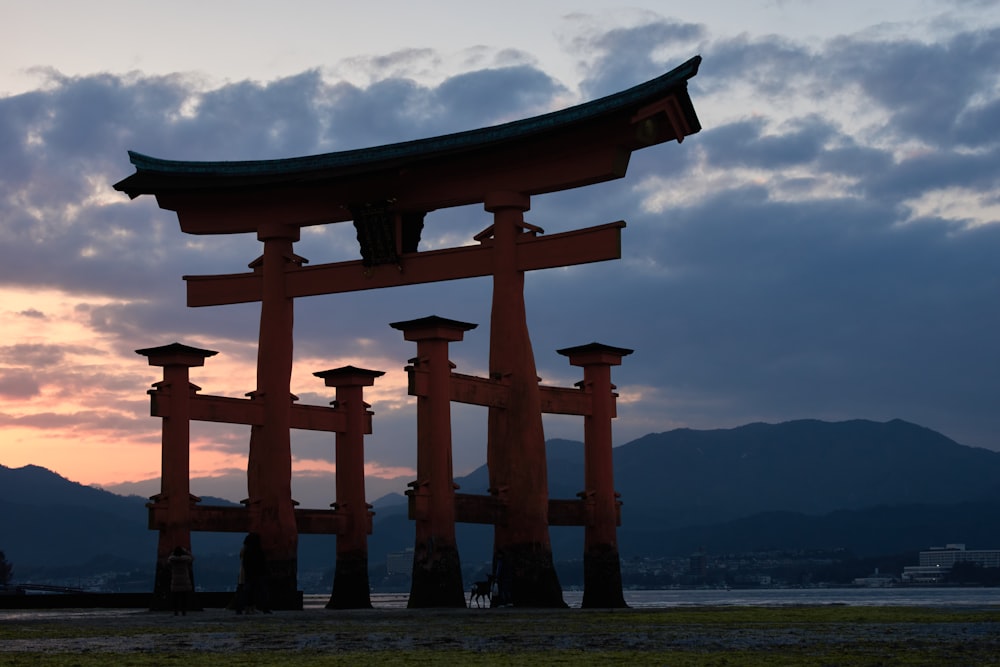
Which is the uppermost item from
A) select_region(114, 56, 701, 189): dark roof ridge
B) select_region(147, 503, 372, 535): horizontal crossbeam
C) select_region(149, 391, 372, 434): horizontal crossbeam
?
select_region(114, 56, 701, 189): dark roof ridge

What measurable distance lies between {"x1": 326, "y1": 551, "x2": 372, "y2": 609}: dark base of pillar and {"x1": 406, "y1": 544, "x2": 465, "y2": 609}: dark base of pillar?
562 cm

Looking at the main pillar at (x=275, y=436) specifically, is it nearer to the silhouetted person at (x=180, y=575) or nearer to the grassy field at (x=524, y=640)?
the silhouetted person at (x=180, y=575)

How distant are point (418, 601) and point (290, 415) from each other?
6.64 meters

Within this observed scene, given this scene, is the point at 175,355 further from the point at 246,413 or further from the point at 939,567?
the point at 939,567

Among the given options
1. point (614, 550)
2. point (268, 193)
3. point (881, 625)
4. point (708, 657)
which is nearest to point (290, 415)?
point (268, 193)

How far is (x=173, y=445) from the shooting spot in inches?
1105

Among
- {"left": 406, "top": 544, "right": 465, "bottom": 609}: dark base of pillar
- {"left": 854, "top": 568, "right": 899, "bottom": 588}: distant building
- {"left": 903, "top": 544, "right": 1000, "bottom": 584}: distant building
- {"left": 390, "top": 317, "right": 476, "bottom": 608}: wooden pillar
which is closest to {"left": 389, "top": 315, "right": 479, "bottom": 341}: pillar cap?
{"left": 390, "top": 317, "right": 476, "bottom": 608}: wooden pillar

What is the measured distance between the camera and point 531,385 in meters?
27.5

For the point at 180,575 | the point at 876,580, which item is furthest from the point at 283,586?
the point at 876,580

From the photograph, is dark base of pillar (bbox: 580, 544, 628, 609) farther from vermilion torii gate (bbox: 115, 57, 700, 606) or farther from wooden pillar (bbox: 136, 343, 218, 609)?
wooden pillar (bbox: 136, 343, 218, 609)

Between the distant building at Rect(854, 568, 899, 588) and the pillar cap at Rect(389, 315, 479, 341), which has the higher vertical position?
the pillar cap at Rect(389, 315, 479, 341)

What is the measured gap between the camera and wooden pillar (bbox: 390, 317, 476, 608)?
25.8 meters

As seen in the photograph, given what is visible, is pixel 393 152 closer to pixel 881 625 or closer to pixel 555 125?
pixel 555 125

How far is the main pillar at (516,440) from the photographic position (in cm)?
2694
